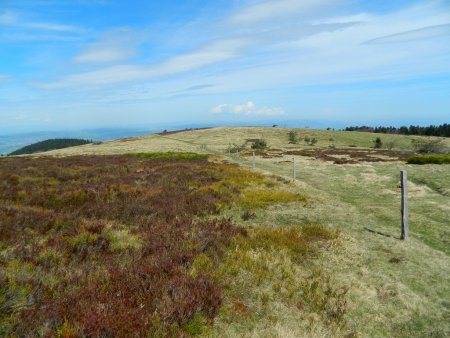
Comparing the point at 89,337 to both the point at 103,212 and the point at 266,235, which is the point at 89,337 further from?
the point at 103,212

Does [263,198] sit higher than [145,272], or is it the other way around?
[145,272]

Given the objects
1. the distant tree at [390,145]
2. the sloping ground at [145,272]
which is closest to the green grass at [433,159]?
the sloping ground at [145,272]

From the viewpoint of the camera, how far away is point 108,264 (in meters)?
7.74

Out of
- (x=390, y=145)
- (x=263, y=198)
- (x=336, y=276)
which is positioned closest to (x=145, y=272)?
(x=336, y=276)

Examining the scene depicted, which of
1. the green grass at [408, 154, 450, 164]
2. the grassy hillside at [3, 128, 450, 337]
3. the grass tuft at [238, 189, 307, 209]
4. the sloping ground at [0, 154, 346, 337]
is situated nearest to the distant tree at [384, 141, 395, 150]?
the green grass at [408, 154, 450, 164]

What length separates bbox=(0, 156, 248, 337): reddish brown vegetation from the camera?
5.41 meters

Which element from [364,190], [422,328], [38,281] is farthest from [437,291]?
[364,190]

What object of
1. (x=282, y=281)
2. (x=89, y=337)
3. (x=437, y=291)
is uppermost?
(x=89, y=337)

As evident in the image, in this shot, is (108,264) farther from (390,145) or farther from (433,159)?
(390,145)

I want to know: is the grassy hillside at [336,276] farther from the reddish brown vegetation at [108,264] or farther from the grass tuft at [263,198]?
the reddish brown vegetation at [108,264]

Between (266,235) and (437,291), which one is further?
(266,235)

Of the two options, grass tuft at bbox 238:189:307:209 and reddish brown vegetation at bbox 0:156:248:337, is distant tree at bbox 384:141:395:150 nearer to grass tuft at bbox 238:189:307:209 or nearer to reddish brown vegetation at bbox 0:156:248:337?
grass tuft at bbox 238:189:307:209

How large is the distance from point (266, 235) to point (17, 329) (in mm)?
7301

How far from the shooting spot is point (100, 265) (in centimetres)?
777
